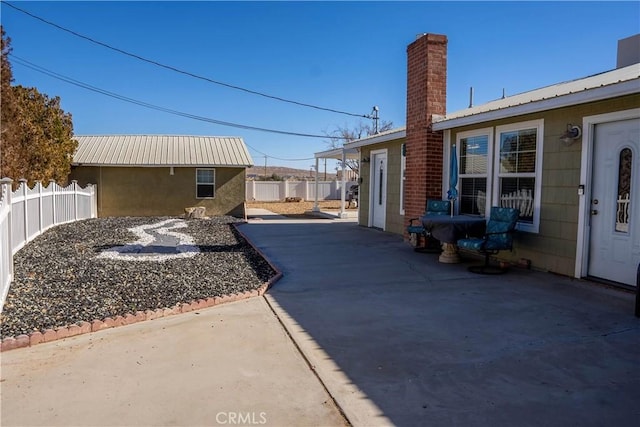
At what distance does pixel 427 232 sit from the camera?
9.34 m

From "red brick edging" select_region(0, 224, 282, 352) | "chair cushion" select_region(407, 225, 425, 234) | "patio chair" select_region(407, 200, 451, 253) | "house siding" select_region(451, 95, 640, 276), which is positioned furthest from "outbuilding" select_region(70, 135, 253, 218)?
"red brick edging" select_region(0, 224, 282, 352)

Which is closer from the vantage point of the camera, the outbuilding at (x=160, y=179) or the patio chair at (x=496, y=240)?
the patio chair at (x=496, y=240)

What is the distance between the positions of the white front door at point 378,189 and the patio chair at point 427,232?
11.7ft

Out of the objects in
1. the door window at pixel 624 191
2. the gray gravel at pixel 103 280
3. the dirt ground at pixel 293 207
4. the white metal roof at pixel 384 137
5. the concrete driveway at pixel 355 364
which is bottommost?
the concrete driveway at pixel 355 364

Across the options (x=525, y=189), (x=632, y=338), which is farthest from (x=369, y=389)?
(x=525, y=189)

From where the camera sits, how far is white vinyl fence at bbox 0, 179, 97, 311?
5916mm

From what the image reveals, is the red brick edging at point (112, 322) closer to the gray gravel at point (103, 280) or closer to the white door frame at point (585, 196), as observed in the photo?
the gray gravel at point (103, 280)

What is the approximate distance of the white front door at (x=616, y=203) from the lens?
604 cm

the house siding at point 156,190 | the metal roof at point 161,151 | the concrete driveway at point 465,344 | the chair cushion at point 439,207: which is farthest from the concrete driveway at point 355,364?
the metal roof at point 161,151

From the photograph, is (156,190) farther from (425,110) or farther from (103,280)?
(103,280)

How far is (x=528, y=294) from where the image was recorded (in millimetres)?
6004

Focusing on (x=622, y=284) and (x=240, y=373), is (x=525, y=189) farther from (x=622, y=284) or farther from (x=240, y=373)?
(x=240, y=373)

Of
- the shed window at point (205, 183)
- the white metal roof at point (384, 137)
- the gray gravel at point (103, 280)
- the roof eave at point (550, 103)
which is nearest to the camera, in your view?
the gray gravel at point (103, 280)

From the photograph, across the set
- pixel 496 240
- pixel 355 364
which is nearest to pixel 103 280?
pixel 355 364
